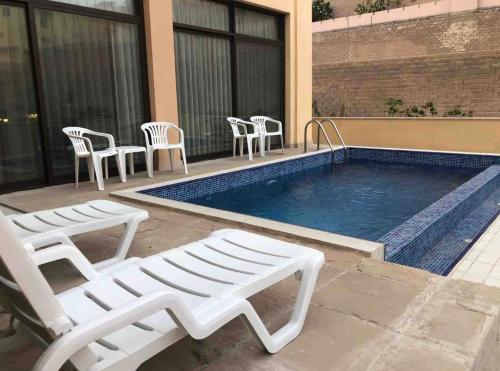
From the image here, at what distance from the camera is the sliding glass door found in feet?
21.8

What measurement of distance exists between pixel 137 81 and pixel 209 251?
464 cm

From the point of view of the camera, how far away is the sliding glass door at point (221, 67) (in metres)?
6.64

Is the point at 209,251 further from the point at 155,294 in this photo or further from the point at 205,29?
the point at 205,29

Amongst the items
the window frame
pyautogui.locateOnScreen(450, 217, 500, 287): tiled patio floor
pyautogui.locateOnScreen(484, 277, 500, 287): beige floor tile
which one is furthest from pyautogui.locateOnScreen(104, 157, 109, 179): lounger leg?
pyautogui.locateOnScreen(484, 277, 500, 287): beige floor tile

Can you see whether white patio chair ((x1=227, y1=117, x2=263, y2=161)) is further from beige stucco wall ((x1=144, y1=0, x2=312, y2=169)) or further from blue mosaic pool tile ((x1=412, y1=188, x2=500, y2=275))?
blue mosaic pool tile ((x1=412, y1=188, x2=500, y2=275))

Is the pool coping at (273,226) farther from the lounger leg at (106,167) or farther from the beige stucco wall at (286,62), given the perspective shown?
the beige stucco wall at (286,62)

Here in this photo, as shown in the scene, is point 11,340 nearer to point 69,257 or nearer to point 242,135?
point 69,257

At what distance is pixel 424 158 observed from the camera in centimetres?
789

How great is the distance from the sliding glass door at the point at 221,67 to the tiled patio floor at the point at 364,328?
470 cm

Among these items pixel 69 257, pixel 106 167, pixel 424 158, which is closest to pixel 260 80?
pixel 424 158

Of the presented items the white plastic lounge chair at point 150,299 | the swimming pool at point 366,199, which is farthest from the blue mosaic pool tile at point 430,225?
the white plastic lounge chair at point 150,299

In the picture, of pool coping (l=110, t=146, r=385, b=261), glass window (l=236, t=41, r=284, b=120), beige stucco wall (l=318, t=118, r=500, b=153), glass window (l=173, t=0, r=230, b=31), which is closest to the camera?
pool coping (l=110, t=146, r=385, b=261)

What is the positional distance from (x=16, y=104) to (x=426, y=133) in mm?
7240

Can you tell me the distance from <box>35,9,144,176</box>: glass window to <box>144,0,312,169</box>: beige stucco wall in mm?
238
